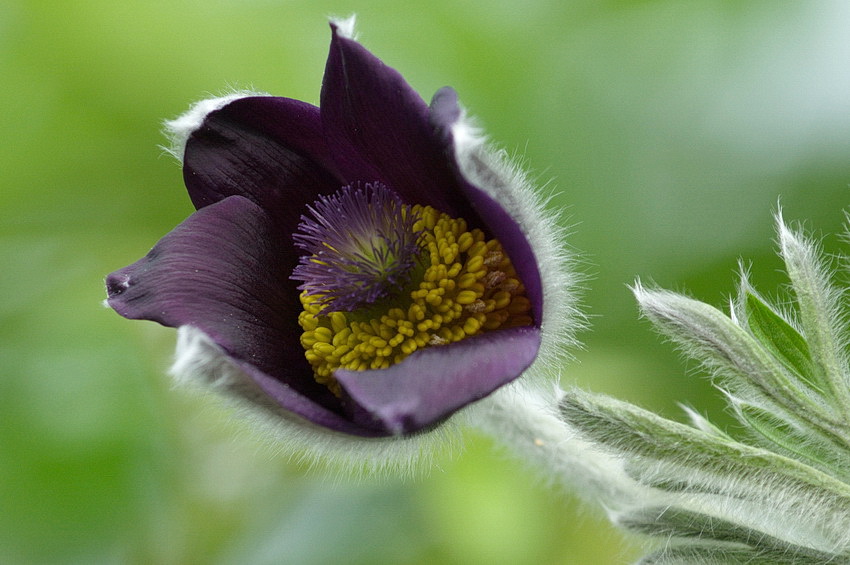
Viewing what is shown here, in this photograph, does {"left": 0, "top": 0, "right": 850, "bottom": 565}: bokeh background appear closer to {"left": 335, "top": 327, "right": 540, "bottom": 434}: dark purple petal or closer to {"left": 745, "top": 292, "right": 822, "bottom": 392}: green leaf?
{"left": 745, "top": 292, "right": 822, "bottom": 392}: green leaf

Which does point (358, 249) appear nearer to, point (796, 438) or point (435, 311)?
point (435, 311)

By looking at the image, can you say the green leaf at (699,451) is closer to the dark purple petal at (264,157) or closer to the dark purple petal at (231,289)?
the dark purple petal at (231,289)

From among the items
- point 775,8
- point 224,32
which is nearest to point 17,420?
point 224,32

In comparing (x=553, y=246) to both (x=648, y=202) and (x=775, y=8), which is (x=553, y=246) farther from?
(x=775, y=8)

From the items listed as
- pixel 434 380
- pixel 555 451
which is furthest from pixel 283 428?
pixel 555 451

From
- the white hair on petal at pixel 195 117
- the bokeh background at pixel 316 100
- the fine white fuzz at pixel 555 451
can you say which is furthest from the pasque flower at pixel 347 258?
the bokeh background at pixel 316 100

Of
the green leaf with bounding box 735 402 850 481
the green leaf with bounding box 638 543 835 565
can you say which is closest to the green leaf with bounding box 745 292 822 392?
the green leaf with bounding box 735 402 850 481
